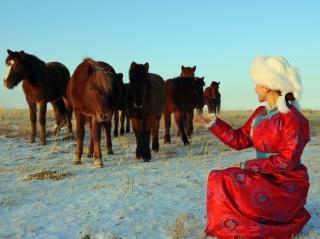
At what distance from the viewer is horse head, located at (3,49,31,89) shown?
12227mm

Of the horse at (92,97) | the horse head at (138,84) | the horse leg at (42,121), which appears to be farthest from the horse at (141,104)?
the horse leg at (42,121)

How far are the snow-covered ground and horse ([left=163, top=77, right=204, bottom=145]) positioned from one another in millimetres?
3343

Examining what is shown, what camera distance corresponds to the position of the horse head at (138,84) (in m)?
9.77

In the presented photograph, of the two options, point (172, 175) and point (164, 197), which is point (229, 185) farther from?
point (172, 175)

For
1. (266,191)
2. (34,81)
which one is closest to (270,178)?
(266,191)

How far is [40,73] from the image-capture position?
12875 mm

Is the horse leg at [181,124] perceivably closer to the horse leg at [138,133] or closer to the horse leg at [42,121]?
the horse leg at [138,133]

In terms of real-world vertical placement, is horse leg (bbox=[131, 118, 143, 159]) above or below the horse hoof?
above

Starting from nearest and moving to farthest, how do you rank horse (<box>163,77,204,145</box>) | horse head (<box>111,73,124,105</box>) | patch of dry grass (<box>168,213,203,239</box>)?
patch of dry grass (<box>168,213,203,239</box>) < horse head (<box>111,73,124,105</box>) < horse (<box>163,77,204,145</box>)

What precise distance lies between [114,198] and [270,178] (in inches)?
88.5

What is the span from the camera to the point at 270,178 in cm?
456

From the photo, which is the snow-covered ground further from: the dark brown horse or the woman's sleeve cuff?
the dark brown horse

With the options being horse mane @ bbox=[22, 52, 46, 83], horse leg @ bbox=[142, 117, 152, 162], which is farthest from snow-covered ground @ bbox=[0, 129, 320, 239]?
horse mane @ bbox=[22, 52, 46, 83]

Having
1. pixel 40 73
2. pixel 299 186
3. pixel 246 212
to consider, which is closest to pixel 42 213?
pixel 246 212
